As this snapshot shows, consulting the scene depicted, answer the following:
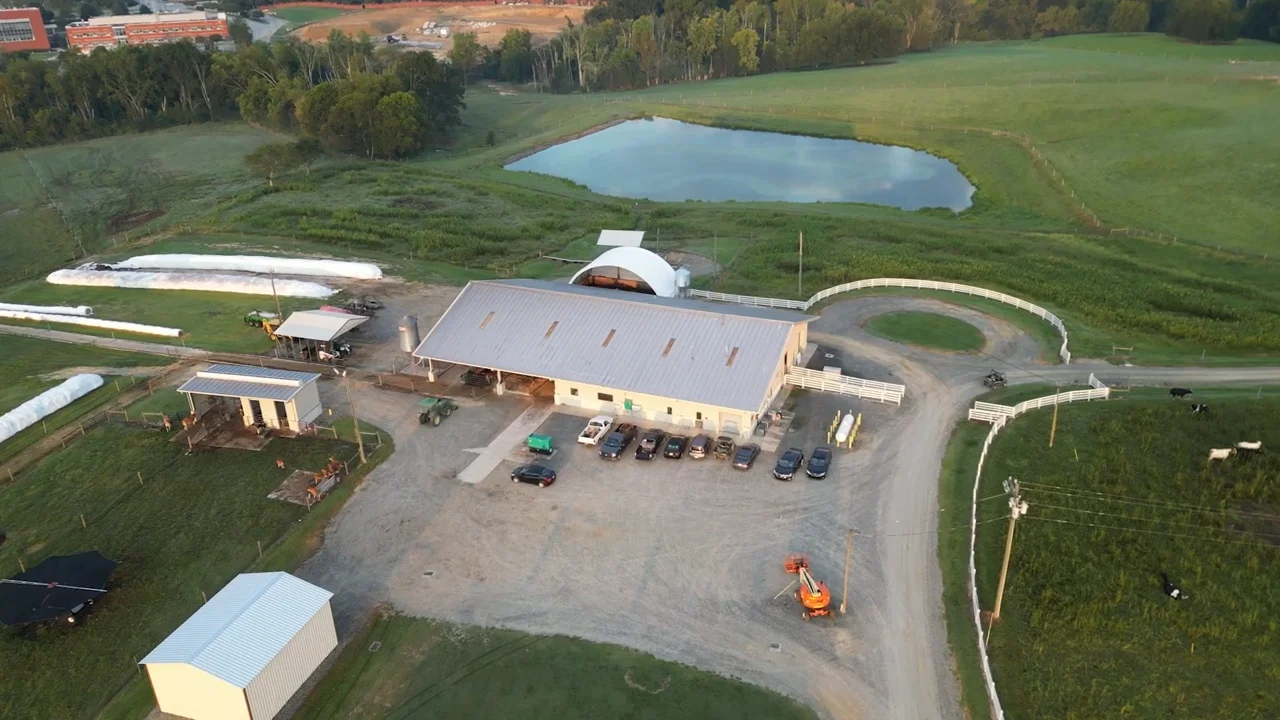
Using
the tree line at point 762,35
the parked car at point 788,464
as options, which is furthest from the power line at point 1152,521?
the tree line at point 762,35

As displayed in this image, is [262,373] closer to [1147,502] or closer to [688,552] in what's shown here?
[688,552]

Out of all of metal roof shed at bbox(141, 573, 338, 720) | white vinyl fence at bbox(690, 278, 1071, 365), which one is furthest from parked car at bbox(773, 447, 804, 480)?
white vinyl fence at bbox(690, 278, 1071, 365)

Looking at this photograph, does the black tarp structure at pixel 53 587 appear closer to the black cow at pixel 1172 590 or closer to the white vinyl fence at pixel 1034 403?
the black cow at pixel 1172 590

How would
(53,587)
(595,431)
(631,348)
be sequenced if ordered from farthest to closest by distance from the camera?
(631,348) → (595,431) → (53,587)

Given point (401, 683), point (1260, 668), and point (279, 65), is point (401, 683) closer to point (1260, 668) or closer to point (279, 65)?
point (1260, 668)

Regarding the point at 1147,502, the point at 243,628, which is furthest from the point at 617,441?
the point at 1147,502

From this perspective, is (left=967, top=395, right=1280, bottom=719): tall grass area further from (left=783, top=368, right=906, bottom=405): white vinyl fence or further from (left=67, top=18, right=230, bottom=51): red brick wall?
(left=67, top=18, right=230, bottom=51): red brick wall
